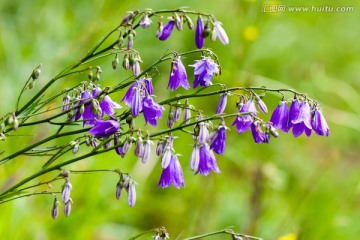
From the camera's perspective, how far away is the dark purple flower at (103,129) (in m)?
2.25

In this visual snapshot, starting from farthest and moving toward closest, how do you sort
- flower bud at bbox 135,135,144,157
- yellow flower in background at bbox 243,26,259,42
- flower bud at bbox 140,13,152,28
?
yellow flower in background at bbox 243,26,259,42 < flower bud at bbox 140,13,152,28 < flower bud at bbox 135,135,144,157

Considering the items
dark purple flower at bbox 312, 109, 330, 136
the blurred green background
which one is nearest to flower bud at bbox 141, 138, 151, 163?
dark purple flower at bbox 312, 109, 330, 136

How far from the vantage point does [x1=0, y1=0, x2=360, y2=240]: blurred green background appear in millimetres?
4371

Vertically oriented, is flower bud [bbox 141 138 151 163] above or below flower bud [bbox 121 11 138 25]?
below

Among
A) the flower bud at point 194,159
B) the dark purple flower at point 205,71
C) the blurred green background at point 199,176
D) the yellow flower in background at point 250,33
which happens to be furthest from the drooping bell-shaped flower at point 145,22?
the yellow flower in background at point 250,33

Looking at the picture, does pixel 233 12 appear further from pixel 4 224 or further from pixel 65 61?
pixel 4 224

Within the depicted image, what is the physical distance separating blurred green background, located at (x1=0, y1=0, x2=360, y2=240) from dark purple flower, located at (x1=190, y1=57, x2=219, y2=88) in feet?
4.69

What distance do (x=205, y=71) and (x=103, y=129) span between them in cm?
38

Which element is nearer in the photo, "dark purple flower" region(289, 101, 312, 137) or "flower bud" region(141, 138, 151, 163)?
"flower bud" region(141, 138, 151, 163)

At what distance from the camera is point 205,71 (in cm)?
231

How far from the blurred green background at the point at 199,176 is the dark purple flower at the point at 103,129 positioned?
1308 mm

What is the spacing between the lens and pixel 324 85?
5566 millimetres

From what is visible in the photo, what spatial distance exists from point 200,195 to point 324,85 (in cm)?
142

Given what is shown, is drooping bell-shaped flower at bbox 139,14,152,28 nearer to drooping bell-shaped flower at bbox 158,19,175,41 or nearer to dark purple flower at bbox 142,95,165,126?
drooping bell-shaped flower at bbox 158,19,175,41
